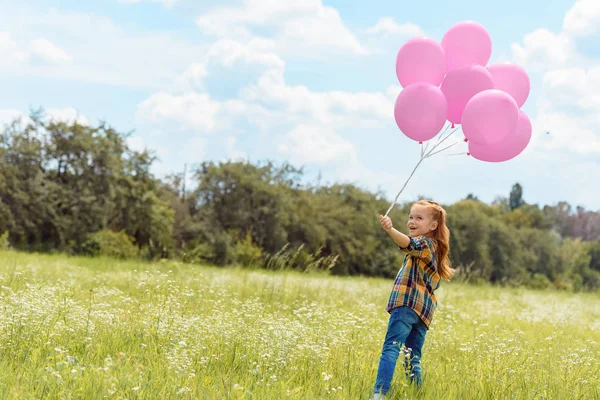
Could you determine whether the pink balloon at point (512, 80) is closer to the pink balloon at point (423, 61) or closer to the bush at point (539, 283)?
the pink balloon at point (423, 61)

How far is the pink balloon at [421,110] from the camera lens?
5625 millimetres

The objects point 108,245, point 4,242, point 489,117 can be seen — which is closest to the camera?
point 489,117

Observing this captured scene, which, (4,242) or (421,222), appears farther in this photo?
(4,242)

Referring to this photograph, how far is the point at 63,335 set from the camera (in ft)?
18.0

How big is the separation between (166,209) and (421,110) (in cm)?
1975

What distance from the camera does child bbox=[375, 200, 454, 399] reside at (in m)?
4.63

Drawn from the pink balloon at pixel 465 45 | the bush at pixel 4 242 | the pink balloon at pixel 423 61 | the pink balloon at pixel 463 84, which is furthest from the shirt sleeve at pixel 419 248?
the bush at pixel 4 242

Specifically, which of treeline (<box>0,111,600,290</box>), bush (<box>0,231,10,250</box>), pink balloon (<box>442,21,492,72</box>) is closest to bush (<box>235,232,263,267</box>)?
treeline (<box>0,111,600,290</box>)

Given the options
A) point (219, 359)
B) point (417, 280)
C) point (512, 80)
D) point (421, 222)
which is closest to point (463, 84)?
point (512, 80)

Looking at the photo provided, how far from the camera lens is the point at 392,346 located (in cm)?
468

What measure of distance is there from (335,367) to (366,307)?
3707 mm

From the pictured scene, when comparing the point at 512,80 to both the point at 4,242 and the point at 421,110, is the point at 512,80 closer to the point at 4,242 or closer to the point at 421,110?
the point at 421,110

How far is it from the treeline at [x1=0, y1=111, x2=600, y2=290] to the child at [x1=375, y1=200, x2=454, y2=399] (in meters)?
11.8

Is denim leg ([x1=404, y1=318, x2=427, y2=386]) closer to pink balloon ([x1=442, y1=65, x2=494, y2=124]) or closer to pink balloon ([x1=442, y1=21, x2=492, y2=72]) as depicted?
pink balloon ([x1=442, y1=65, x2=494, y2=124])
